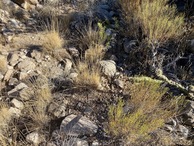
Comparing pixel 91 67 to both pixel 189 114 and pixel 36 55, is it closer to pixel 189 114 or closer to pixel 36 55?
pixel 36 55

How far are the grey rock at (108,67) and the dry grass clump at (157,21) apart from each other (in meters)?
0.58

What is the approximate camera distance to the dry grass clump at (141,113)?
2.47m

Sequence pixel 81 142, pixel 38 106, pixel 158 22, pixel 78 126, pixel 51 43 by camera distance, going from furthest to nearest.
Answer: pixel 51 43 → pixel 158 22 → pixel 38 106 → pixel 78 126 → pixel 81 142

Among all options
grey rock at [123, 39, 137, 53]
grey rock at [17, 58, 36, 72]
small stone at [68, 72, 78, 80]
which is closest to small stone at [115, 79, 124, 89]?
small stone at [68, 72, 78, 80]

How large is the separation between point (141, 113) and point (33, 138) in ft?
3.46

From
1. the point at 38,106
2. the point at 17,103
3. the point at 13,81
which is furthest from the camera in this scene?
the point at 13,81

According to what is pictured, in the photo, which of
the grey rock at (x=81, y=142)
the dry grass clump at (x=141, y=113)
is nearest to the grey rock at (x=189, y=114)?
the dry grass clump at (x=141, y=113)

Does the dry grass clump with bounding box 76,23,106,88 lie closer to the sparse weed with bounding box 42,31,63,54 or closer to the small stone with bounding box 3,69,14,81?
the sparse weed with bounding box 42,31,63,54

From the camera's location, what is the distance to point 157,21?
333 cm

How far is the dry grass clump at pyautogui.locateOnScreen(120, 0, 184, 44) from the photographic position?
3367 mm

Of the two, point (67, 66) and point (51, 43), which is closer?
point (67, 66)

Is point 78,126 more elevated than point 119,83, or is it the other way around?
point 119,83

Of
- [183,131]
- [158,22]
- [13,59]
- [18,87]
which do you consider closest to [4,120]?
[18,87]

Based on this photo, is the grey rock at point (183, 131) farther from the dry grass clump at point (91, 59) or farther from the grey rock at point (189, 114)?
the dry grass clump at point (91, 59)
